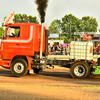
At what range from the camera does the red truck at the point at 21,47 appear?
11.2m

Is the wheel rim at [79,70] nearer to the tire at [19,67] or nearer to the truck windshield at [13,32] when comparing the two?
the tire at [19,67]

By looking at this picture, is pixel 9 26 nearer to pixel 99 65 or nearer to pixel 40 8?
pixel 40 8

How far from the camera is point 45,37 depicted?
12.2 meters

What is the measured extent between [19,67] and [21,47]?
3.55 ft

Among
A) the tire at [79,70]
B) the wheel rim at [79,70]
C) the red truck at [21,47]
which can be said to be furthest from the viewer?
the red truck at [21,47]

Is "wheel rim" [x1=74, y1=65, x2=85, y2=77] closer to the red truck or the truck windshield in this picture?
the red truck

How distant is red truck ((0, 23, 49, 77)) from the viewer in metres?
11.2

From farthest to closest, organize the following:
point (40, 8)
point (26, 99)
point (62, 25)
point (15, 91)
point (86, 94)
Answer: point (62, 25) < point (40, 8) < point (15, 91) < point (86, 94) < point (26, 99)

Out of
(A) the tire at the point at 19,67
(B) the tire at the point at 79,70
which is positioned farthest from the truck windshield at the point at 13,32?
(B) the tire at the point at 79,70

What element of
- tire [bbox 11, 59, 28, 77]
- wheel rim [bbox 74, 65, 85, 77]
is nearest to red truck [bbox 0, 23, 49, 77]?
tire [bbox 11, 59, 28, 77]

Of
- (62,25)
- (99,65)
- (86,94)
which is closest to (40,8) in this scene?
(99,65)

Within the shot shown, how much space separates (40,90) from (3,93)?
1.34 meters

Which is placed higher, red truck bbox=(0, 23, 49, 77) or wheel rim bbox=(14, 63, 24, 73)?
red truck bbox=(0, 23, 49, 77)

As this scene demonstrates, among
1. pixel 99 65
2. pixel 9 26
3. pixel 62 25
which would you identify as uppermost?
pixel 62 25
